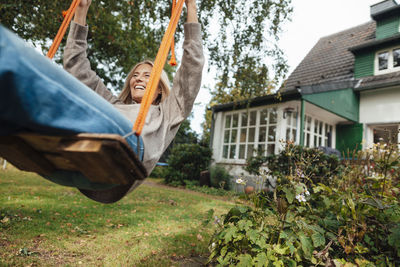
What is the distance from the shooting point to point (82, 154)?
864 mm

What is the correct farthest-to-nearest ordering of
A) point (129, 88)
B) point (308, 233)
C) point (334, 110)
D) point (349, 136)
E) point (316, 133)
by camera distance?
point (349, 136) < point (316, 133) < point (334, 110) < point (129, 88) < point (308, 233)

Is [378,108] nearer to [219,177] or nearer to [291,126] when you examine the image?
[291,126]

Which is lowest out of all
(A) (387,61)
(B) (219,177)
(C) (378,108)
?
(B) (219,177)

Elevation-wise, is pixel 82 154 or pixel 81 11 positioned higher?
pixel 81 11

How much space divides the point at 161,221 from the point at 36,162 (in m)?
3.05

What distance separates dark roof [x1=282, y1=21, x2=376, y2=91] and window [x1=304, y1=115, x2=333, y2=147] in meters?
1.81

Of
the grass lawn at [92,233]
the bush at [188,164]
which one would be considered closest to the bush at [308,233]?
the grass lawn at [92,233]

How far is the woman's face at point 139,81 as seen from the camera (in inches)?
77.2

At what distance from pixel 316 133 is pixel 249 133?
2325 mm

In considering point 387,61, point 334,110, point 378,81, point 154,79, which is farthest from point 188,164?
point 154,79

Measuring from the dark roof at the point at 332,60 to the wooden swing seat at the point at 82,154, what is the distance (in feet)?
31.3

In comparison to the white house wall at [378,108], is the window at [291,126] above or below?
below

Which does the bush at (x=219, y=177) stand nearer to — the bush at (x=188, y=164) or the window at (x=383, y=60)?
the bush at (x=188, y=164)

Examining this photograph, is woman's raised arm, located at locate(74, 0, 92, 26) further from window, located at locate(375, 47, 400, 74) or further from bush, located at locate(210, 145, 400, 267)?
window, located at locate(375, 47, 400, 74)
